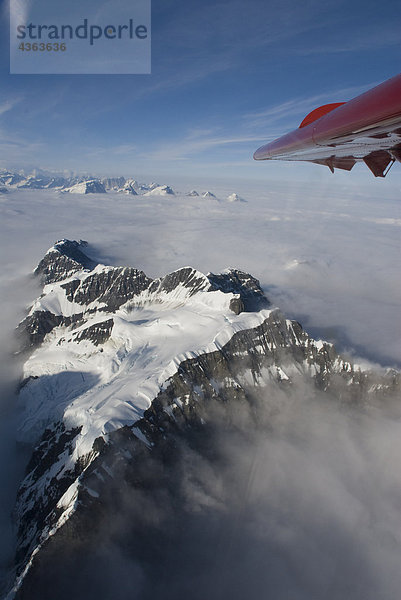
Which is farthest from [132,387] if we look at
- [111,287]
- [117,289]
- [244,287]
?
[244,287]

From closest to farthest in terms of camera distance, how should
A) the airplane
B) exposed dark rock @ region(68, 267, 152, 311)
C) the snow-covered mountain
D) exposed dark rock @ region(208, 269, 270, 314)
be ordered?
the airplane → the snow-covered mountain → exposed dark rock @ region(68, 267, 152, 311) → exposed dark rock @ region(208, 269, 270, 314)

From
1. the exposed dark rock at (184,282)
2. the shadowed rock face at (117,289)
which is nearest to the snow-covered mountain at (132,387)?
the exposed dark rock at (184,282)

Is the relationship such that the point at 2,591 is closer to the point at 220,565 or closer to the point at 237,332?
the point at 220,565

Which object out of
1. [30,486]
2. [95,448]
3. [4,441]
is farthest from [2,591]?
[4,441]

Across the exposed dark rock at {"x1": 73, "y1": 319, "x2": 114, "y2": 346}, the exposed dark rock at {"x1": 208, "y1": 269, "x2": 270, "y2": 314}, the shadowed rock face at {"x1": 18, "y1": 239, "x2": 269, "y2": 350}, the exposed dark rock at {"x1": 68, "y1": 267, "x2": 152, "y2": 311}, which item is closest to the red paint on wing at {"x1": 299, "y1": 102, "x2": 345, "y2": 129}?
the exposed dark rock at {"x1": 73, "y1": 319, "x2": 114, "y2": 346}

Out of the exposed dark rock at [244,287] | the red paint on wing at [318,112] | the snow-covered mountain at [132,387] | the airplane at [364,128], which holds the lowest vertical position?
the snow-covered mountain at [132,387]

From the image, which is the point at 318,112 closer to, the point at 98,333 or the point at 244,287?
the point at 98,333

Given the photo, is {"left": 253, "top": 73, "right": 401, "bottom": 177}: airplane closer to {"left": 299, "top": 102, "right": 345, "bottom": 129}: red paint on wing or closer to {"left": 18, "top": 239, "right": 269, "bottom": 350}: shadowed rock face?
{"left": 299, "top": 102, "right": 345, "bottom": 129}: red paint on wing

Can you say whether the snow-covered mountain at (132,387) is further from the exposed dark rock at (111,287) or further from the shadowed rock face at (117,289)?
the exposed dark rock at (111,287)
